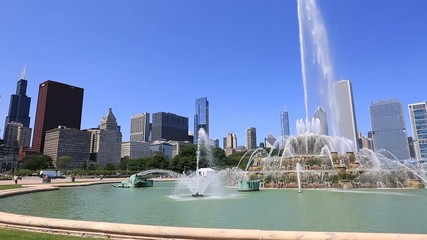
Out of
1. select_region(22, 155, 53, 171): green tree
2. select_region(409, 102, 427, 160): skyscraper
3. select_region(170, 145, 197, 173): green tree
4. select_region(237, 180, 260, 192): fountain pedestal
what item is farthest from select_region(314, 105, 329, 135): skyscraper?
select_region(409, 102, 427, 160): skyscraper

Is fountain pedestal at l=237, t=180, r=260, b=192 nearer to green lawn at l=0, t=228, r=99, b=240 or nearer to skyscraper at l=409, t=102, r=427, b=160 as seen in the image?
green lawn at l=0, t=228, r=99, b=240

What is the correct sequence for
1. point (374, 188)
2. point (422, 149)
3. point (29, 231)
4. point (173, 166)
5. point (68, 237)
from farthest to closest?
point (422, 149) < point (173, 166) < point (374, 188) < point (29, 231) < point (68, 237)

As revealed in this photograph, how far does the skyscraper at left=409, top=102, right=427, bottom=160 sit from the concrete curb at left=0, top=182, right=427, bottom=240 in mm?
192218

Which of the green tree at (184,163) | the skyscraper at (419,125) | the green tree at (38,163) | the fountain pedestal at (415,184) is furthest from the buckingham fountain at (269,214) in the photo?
the skyscraper at (419,125)

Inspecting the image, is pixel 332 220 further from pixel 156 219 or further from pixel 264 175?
pixel 264 175

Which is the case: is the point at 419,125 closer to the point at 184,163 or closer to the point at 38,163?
the point at 184,163

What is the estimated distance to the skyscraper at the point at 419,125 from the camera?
17262 centimetres

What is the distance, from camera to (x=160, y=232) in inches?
347

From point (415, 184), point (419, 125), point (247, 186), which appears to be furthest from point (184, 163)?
point (419, 125)

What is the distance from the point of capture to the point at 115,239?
29.6ft

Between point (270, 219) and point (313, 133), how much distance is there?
3543 cm

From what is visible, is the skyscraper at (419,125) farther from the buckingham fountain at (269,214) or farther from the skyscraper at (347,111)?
the buckingham fountain at (269,214)

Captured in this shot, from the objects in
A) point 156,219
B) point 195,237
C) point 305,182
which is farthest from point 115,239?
point 305,182

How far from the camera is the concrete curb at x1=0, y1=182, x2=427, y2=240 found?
25.5ft
